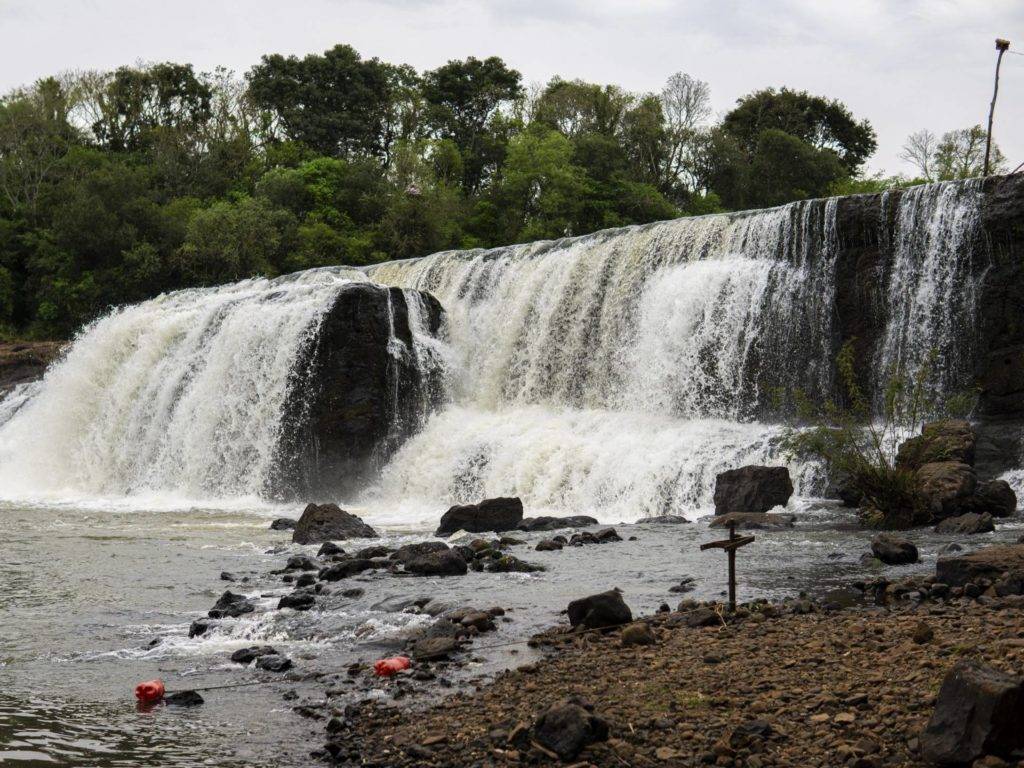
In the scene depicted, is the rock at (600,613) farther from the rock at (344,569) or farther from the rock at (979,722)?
the rock at (344,569)

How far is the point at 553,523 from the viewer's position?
16.7m

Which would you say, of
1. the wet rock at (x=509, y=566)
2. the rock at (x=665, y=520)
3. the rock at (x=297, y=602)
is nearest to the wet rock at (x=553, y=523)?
the rock at (x=665, y=520)

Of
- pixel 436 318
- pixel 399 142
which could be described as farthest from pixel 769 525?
pixel 399 142

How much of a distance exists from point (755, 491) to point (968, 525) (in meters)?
3.70

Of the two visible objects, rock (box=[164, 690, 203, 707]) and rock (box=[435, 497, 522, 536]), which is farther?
rock (box=[435, 497, 522, 536])

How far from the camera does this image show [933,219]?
20.6 m

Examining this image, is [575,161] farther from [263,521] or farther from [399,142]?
[263,521]

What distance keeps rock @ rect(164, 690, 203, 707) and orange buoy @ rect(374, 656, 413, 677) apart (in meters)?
1.20

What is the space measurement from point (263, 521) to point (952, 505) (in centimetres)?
1166

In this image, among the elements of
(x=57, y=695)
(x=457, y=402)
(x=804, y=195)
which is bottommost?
(x=57, y=695)

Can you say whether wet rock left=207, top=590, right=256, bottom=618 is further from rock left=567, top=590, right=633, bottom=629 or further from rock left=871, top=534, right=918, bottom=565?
rock left=871, top=534, right=918, bottom=565

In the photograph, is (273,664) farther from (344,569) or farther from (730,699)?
(344,569)

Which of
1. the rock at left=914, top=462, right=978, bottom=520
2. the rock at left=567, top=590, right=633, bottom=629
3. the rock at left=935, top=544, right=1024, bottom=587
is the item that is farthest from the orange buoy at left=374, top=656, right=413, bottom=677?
the rock at left=914, top=462, right=978, bottom=520

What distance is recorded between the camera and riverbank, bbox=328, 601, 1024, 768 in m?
5.14
